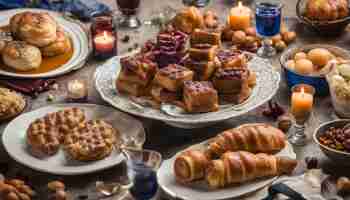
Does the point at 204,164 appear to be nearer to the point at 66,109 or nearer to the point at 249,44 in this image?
the point at 66,109

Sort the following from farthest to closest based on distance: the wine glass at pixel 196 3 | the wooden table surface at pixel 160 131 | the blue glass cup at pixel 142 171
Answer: the wine glass at pixel 196 3
the wooden table surface at pixel 160 131
the blue glass cup at pixel 142 171

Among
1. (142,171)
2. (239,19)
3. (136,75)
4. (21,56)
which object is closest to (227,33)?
(239,19)

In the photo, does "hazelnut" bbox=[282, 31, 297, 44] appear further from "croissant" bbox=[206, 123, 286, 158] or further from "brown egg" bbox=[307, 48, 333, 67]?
"croissant" bbox=[206, 123, 286, 158]

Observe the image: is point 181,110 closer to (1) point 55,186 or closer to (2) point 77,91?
(2) point 77,91

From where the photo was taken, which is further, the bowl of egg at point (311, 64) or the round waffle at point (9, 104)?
the bowl of egg at point (311, 64)

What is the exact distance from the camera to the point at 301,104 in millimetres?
2275

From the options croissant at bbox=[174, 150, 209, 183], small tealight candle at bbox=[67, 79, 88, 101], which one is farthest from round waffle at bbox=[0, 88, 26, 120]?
croissant at bbox=[174, 150, 209, 183]

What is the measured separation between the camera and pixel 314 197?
77.1 inches

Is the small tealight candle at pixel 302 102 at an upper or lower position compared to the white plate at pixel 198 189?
upper

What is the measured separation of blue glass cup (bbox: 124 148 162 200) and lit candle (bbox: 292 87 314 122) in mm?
569

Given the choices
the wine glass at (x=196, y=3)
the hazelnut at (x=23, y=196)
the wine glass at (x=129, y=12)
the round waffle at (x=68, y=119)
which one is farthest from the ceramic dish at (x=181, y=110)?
the wine glass at (x=196, y=3)

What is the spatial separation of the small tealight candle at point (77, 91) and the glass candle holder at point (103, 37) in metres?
0.35

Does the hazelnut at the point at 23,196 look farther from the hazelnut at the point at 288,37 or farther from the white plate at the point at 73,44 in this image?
the hazelnut at the point at 288,37

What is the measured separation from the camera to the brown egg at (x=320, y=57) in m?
2.62
